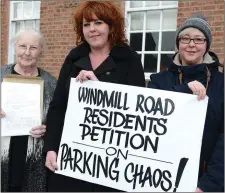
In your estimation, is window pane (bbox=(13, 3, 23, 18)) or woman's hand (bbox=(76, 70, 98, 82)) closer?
woman's hand (bbox=(76, 70, 98, 82))

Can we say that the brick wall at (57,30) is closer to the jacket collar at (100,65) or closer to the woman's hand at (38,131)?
the woman's hand at (38,131)

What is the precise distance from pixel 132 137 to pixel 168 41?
156 inches

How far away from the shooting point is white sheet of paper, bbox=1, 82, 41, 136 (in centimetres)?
285

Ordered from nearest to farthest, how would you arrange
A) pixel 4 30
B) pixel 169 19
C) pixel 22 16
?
A: pixel 169 19 < pixel 22 16 < pixel 4 30

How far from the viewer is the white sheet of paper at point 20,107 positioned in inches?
112

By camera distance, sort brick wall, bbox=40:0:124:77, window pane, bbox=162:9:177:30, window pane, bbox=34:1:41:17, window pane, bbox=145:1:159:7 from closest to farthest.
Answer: window pane, bbox=162:9:177:30 < window pane, bbox=145:1:159:7 < brick wall, bbox=40:0:124:77 < window pane, bbox=34:1:41:17

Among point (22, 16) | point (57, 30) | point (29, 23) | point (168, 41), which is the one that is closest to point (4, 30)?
point (22, 16)

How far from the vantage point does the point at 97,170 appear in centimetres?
248

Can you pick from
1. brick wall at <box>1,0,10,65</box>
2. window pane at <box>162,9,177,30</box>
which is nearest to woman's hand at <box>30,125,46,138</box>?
window pane at <box>162,9,177,30</box>

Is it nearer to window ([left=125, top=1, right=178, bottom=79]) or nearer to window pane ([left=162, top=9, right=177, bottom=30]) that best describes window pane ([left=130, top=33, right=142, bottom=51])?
window ([left=125, top=1, right=178, bottom=79])

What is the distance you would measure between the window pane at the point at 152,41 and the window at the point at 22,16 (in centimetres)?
250

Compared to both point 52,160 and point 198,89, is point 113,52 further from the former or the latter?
point 52,160

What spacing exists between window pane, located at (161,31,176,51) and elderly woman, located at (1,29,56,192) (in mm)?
3471

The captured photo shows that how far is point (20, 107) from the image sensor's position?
2.87 meters
